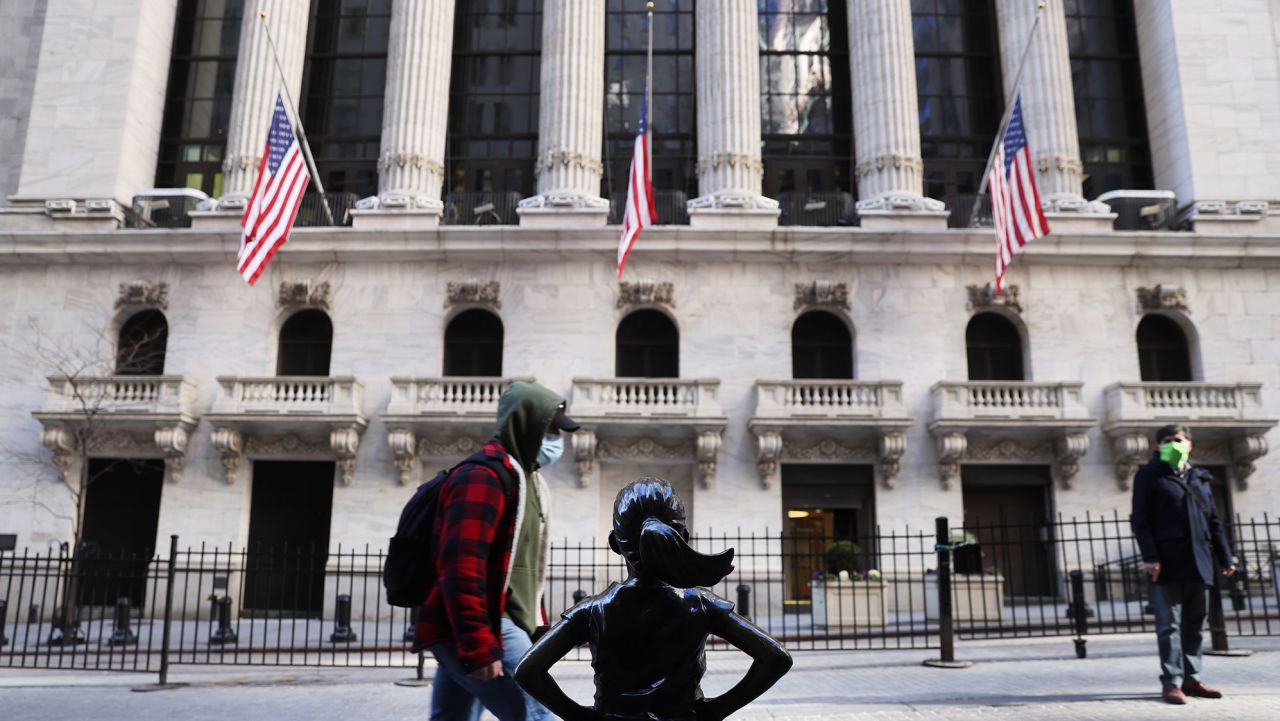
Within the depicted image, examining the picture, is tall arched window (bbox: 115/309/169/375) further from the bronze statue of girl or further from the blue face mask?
the bronze statue of girl

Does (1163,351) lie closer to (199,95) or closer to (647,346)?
(647,346)

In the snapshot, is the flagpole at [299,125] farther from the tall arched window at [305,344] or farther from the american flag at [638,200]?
the american flag at [638,200]

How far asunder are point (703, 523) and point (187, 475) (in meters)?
12.3

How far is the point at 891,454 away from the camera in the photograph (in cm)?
2122

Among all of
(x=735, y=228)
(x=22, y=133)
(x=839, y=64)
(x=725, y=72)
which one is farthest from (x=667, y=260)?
(x=22, y=133)

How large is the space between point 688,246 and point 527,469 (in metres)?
18.7

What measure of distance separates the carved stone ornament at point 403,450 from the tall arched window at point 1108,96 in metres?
19.3

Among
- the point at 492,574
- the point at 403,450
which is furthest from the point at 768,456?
the point at 492,574

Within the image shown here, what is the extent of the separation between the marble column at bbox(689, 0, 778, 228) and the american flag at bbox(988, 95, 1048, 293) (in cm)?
578

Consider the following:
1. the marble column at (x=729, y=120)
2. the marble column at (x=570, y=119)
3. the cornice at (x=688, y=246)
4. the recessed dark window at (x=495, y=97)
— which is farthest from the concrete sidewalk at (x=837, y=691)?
the recessed dark window at (x=495, y=97)

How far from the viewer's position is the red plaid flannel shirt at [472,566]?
12.6 feet

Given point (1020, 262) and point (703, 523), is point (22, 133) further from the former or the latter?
point (1020, 262)

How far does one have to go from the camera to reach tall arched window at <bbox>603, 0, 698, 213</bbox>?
83.7 ft

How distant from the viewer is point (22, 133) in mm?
25891
